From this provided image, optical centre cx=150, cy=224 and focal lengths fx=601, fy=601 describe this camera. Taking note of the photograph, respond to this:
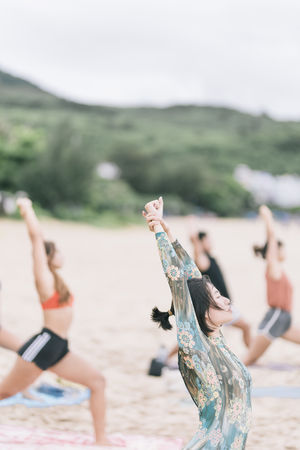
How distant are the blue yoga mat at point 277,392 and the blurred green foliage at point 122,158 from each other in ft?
75.2

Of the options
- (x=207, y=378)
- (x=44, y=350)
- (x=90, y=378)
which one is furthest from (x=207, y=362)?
(x=44, y=350)

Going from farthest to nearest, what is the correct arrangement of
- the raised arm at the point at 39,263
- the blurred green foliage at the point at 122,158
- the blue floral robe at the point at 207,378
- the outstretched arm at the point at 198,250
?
the blurred green foliage at the point at 122,158
the outstretched arm at the point at 198,250
the raised arm at the point at 39,263
the blue floral robe at the point at 207,378

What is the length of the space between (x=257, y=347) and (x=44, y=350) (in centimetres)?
280

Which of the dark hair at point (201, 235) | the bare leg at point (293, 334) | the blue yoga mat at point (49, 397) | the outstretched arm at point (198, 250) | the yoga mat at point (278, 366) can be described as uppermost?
the dark hair at point (201, 235)

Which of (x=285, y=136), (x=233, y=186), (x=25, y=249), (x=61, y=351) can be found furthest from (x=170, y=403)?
(x=285, y=136)

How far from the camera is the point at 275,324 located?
6.04 meters

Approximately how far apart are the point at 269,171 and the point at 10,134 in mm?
42718

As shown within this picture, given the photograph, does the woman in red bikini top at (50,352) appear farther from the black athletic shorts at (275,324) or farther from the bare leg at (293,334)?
the bare leg at (293,334)

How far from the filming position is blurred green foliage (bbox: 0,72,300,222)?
2917 centimetres

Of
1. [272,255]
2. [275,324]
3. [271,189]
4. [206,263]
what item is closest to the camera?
[272,255]

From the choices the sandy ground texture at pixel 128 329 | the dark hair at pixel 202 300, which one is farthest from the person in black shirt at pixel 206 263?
the dark hair at pixel 202 300

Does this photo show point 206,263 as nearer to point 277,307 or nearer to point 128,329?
point 277,307

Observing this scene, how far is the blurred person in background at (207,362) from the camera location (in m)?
2.85

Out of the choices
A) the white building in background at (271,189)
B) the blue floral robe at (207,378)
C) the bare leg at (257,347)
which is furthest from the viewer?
the white building in background at (271,189)
